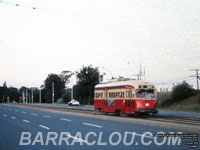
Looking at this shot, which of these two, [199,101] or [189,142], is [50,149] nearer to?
[189,142]

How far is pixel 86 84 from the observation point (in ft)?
278

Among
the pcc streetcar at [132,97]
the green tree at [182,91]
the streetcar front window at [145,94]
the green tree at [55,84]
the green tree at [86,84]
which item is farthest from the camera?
the green tree at [55,84]

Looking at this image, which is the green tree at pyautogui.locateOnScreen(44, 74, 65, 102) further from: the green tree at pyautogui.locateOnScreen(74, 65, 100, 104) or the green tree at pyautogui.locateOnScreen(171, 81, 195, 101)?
the green tree at pyautogui.locateOnScreen(171, 81, 195, 101)

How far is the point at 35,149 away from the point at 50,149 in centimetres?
53

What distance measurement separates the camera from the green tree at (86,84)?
8394 cm

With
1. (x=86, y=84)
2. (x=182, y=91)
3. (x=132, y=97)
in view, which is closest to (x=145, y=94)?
(x=132, y=97)

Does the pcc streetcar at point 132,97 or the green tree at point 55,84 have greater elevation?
the green tree at point 55,84

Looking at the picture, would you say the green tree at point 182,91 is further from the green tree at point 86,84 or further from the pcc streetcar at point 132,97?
the pcc streetcar at point 132,97

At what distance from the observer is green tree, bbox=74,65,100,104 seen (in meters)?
83.9

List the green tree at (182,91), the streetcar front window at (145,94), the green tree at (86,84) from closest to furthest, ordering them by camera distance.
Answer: the streetcar front window at (145,94)
the green tree at (182,91)
the green tree at (86,84)

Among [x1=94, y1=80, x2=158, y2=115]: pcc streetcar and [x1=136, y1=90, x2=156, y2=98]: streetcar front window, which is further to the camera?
[x1=136, y1=90, x2=156, y2=98]: streetcar front window

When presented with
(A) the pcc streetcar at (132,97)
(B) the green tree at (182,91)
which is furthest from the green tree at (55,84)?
(A) the pcc streetcar at (132,97)

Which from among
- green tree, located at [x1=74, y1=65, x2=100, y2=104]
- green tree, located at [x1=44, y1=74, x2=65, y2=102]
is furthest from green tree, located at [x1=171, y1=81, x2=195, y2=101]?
green tree, located at [x1=44, y1=74, x2=65, y2=102]

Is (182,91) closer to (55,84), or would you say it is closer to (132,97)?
(132,97)
